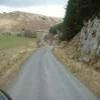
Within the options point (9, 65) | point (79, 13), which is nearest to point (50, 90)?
point (9, 65)

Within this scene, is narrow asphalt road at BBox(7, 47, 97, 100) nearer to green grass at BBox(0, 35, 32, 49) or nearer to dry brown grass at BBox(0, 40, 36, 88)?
dry brown grass at BBox(0, 40, 36, 88)

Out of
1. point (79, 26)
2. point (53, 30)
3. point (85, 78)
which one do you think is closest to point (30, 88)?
point (85, 78)

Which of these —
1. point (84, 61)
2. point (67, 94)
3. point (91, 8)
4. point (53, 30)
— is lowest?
point (53, 30)

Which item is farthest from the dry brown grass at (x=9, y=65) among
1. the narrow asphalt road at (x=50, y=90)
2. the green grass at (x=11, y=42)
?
the green grass at (x=11, y=42)

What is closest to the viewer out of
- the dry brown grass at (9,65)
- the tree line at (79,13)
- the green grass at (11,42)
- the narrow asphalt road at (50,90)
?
the narrow asphalt road at (50,90)

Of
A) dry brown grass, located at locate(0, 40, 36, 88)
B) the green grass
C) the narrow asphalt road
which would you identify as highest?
the narrow asphalt road

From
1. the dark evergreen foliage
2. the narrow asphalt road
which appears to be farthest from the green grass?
the narrow asphalt road

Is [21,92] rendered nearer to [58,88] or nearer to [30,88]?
[30,88]

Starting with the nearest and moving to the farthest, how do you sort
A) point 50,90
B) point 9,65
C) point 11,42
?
1. point 50,90
2. point 9,65
3. point 11,42

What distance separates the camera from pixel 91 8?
1651 inches

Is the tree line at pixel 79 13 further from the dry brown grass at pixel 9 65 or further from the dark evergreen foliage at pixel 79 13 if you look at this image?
the dry brown grass at pixel 9 65

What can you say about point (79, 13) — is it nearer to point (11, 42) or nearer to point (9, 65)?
point (9, 65)

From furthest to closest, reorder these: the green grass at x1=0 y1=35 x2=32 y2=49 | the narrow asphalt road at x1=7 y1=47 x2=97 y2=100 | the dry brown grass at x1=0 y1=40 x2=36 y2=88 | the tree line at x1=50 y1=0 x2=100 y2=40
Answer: the green grass at x1=0 y1=35 x2=32 y2=49, the tree line at x1=50 y1=0 x2=100 y2=40, the dry brown grass at x1=0 y1=40 x2=36 y2=88, the narrow asphalt road at x1=7 y1=47 x2=97 y2=100

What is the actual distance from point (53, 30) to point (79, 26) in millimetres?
76319
